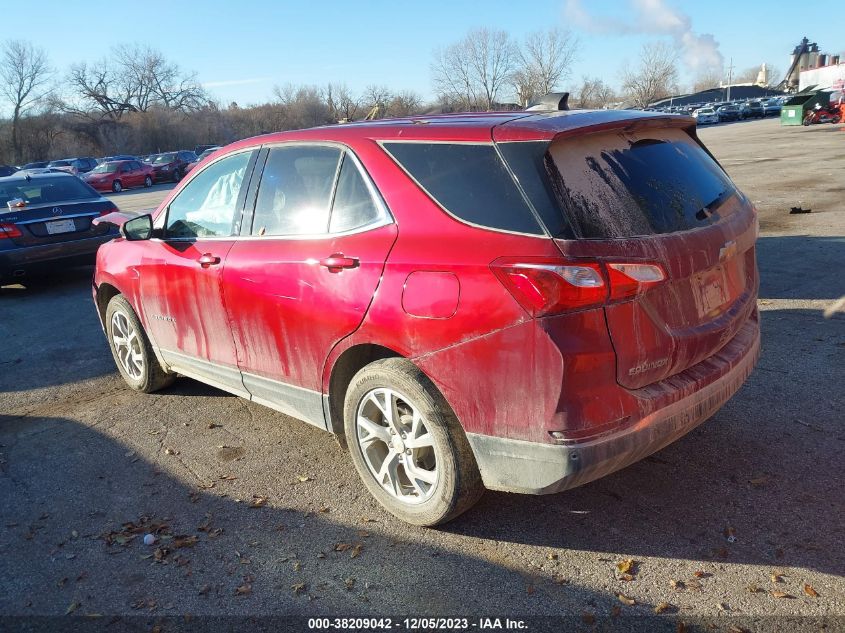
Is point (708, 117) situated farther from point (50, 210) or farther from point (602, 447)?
point (602, 447)

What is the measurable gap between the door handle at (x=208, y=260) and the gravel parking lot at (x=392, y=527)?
112cm

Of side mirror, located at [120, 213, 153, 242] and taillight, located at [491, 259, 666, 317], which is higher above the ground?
side mirror, located at [120, 213, 153, 242]

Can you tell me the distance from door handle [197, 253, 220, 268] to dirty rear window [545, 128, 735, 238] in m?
Result: 2.23

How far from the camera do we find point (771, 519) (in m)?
3.24

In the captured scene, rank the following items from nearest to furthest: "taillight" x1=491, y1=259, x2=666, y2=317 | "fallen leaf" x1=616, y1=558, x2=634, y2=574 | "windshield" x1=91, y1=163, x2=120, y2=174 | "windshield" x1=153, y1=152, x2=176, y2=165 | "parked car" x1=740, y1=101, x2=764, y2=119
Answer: "taillight" x1=491, y1=259, x2=666, y2=317 < "fallen leaf" x1=616, y1=558, x2=634, y2=574 < "windshield" x1=91, y1=163, x2=120, y2=174 < "windshield" x1=153, y1=152, x2=176, y2=165 < "parked car" x1=740, y1=101, x2=764, y2=119

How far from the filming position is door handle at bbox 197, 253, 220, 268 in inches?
168

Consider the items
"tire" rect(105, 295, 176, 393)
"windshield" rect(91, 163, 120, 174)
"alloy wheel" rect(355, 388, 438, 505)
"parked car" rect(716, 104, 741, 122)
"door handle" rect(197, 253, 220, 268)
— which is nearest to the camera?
"alloy wheel" rect(355, 388, 438, 505)

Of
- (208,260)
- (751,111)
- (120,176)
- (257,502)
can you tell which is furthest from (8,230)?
(751,111)

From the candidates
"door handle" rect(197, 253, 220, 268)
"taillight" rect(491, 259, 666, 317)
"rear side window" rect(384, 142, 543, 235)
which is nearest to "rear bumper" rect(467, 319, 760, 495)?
"taillight" rect(491, 259, 666, 317)

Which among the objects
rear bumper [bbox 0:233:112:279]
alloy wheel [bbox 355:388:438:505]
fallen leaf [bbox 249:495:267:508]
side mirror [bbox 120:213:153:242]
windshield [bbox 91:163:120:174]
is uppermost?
windshield [bbox 91:163:120:174]

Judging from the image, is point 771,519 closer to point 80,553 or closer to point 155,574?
point 155,574

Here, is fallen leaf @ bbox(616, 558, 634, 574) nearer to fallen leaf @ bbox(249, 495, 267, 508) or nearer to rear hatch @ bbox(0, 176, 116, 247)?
fallen leaf @ bbox(249, 495, 267, 508)

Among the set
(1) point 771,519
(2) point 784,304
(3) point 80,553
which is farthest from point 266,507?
(2) point 784,304

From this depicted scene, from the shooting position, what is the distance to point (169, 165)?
39156 mm
